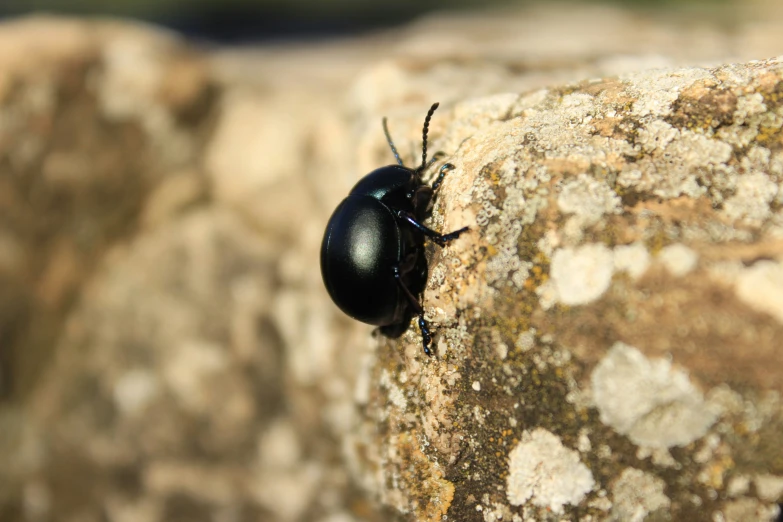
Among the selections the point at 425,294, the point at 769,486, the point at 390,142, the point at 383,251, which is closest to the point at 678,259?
the point at 769,486

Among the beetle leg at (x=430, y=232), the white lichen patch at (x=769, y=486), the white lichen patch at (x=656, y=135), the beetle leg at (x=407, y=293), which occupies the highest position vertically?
the white lichen patch at (x=656, y=135)

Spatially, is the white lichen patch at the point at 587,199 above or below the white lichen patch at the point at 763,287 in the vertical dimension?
above

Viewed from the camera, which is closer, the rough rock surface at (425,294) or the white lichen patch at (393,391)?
the rough rock surface at (425,294)

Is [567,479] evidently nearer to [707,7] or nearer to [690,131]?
[690,131]

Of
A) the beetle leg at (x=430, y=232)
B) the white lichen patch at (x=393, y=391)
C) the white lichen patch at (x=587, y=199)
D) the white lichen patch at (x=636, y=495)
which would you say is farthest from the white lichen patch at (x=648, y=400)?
the white lichen patch at (x=393, y=391)

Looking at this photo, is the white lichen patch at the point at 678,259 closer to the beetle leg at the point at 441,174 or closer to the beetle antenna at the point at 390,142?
the beetle leg at the point at 441,174

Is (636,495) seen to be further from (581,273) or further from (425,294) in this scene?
(425,294)

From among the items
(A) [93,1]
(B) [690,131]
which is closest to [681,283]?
(B) [690,131]
